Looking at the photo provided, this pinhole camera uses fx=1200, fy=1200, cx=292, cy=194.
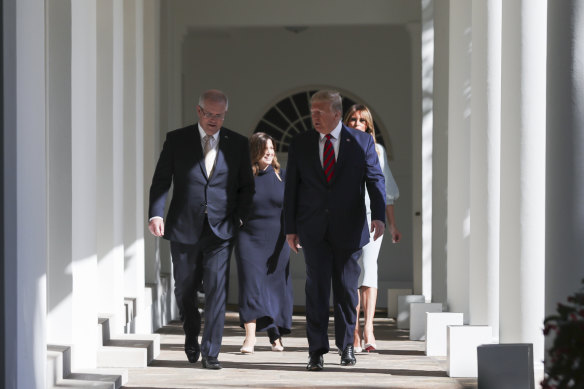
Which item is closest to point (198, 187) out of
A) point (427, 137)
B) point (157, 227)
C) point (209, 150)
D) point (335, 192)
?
point (209, 150)

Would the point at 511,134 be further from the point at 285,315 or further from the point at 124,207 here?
the point at 124,207

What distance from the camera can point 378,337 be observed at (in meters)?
10.7

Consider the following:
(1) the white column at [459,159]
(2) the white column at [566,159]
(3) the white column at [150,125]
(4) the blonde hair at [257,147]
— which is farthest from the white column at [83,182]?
(3) the white column at [150,125]

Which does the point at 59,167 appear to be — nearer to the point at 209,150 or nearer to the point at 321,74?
the point at 209,150

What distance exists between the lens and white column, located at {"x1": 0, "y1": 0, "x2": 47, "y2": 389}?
5188mm

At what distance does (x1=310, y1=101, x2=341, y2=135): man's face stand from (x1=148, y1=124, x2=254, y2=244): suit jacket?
494 millimetres

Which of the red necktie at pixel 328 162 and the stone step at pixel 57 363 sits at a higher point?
the red necktie at pixel 328 162

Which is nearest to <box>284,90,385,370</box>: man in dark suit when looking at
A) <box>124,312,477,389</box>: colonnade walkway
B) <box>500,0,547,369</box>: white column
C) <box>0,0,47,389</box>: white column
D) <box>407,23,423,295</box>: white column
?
<box>124,312,477,389</box>: colonnade walkway

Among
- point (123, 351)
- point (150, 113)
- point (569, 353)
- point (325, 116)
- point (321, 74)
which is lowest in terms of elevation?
point (123, 351)

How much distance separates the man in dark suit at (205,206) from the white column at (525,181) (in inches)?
71.0

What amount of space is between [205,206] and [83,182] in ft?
2.60

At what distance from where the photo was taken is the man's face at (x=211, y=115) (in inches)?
296

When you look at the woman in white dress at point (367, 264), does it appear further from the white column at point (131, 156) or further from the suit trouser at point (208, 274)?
the white column at point (131, 156)

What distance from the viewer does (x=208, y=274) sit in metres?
7.51
